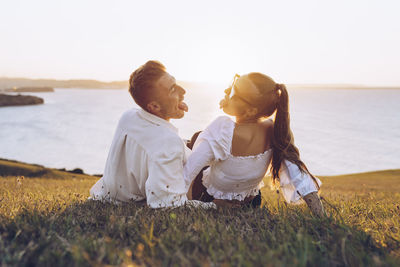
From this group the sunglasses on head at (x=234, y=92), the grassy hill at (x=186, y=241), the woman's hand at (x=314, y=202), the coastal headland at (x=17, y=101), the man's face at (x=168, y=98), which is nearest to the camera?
the grassy hill at (x=186, y=241)

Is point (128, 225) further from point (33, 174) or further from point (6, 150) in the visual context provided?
point (6, 150)

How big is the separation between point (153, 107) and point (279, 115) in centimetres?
158

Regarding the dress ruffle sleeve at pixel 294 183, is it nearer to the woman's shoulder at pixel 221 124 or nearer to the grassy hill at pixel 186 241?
the grassy hill at pixel 186 241

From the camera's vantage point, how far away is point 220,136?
368 centimetres

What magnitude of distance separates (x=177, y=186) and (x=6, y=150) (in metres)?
58.8

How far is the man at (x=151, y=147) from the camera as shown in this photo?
365cm

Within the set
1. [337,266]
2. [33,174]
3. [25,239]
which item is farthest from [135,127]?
[33,174]

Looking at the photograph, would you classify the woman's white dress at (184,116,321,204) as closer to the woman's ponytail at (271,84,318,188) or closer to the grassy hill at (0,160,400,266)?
the woman's ponytail at (271,84,318,188)

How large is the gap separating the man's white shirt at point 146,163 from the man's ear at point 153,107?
0.26ft

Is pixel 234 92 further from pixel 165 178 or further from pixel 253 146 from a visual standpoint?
pixel 165 178

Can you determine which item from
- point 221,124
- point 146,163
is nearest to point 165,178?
point 146,163

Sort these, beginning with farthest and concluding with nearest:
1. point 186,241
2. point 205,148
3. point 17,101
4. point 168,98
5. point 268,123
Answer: point 17,101 < point 268,123 < point 168,98 < point 205,148 < point 186,241

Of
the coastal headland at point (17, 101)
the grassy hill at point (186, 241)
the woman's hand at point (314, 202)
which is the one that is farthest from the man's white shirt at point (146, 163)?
the coastal headland at point (17, 101)

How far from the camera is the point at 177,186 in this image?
12.1 ft
